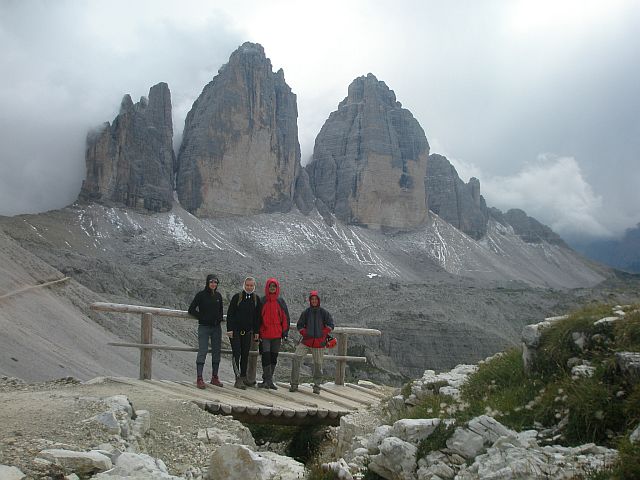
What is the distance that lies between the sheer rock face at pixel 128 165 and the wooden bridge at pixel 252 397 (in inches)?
4410

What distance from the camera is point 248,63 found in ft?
470

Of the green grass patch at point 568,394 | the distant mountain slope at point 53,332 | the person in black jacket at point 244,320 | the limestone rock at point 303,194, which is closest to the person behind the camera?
the green grass patch at point 568,394

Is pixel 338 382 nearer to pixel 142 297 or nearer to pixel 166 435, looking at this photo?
pixel 166 435

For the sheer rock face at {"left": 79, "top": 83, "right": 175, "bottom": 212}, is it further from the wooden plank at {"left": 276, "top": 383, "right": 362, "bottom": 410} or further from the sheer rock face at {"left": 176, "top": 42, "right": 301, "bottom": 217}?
the wooden plank at {"left": 276, "top": 383, "right": 362, "bottom": 410}

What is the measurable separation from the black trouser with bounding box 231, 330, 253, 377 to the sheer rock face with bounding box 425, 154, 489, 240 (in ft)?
571

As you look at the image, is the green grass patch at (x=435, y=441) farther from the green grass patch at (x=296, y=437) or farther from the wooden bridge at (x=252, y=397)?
the green grass patch at (x=296, y=437)

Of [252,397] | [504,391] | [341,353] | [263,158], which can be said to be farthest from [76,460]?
[263,158]

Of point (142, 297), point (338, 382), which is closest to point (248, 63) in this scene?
point (142, 297)

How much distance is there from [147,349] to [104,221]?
4181 inches

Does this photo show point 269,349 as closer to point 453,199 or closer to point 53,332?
point 53,332

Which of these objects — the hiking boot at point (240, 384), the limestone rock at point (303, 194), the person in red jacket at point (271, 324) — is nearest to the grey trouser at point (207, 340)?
the hiking boot at point (240, 384)

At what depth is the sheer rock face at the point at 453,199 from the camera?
601ft

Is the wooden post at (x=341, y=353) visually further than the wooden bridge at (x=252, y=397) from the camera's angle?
Yes

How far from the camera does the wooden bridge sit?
9.41 metres
